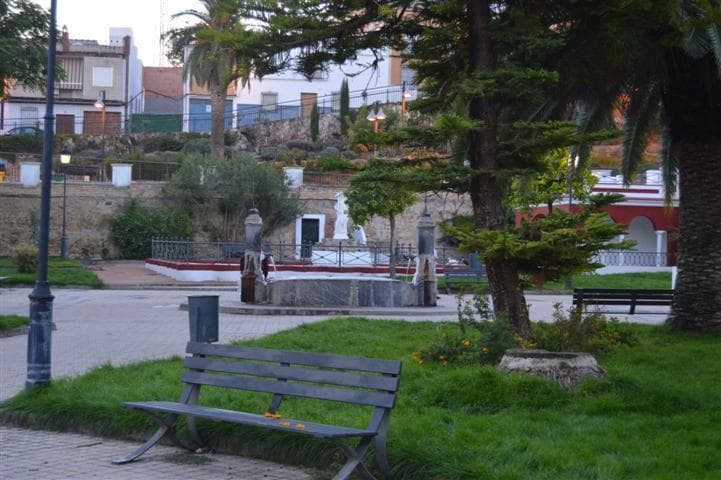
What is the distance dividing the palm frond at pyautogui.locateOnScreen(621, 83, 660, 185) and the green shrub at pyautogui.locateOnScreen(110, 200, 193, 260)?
3131 centimetres

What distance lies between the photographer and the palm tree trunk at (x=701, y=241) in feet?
51.7

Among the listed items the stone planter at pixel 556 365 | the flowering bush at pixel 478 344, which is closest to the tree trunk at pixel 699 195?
the flowering bush at pixel 478 344

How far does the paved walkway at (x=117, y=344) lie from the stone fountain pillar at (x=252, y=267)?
3.04 ft

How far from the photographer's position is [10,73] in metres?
24.8

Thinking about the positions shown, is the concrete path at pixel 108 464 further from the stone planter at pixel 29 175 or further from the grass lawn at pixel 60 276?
the stone planter at pixel 29 175

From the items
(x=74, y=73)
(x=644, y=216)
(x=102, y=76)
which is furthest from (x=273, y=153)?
(x=644, y=216)

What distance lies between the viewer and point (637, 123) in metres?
18.3

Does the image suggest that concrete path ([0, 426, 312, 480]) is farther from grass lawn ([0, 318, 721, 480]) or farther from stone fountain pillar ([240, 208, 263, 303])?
stone fountain pillar ([240, 208, 263, 303])

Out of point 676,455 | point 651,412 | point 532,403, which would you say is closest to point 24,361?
point 532,403

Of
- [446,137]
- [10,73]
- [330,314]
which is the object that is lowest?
[330,314]

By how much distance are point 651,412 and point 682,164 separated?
842 cm

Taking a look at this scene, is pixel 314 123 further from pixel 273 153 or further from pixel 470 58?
pixel 470 58

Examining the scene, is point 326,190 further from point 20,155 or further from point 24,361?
point 24,361

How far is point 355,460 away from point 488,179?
18.5ft
